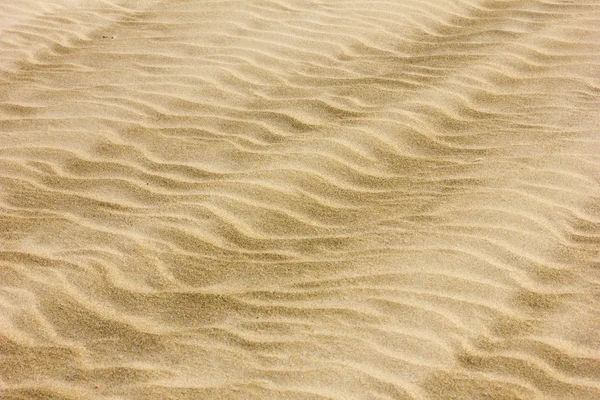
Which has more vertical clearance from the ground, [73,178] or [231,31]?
[231,31]

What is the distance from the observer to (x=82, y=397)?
2516 mm

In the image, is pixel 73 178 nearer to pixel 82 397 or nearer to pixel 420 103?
pixel 82 397

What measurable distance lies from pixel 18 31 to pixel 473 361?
4.74 metres

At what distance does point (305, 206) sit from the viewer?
3.58 metres

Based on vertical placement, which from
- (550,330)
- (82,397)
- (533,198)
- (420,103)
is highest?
(420,103)

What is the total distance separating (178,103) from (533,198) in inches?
91.2

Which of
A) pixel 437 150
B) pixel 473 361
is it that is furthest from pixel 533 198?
pixel 473 361

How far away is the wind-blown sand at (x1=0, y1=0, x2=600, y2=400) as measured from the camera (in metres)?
2.65

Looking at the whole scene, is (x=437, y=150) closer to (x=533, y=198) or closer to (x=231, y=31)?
(x=533, y=198)

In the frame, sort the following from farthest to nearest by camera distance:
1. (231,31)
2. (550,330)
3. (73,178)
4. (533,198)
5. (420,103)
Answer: (231,31) < (420,103) < (73,178) < (533,198) < (550,330)

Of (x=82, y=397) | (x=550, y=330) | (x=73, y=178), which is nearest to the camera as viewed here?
(x=82, y=397)

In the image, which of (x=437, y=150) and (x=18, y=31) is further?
(x=18, y=31)

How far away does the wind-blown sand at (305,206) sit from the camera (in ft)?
8.70

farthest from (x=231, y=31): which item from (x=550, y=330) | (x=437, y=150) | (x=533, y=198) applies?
(x=550, y=330)
